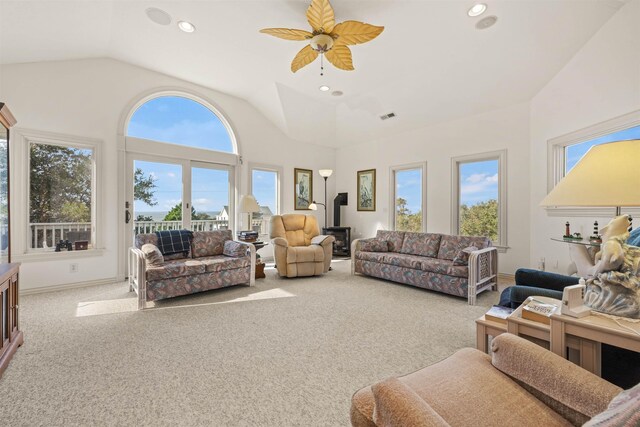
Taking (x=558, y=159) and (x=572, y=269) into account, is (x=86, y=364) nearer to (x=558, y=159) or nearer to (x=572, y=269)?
(x=572, y=269)

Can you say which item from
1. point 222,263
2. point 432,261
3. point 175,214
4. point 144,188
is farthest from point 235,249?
point 432,261

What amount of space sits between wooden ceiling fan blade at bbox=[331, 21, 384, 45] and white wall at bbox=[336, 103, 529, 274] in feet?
10.4

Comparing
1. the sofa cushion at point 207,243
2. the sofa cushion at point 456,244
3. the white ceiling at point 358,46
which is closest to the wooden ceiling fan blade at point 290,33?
the white ceiling at point 358,46

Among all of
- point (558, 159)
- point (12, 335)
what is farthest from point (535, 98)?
point (12, 335)

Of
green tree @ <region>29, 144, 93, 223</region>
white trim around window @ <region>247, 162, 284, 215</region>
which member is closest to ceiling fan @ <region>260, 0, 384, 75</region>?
white trim around window @ <region>247, 162, 284, 215</region>

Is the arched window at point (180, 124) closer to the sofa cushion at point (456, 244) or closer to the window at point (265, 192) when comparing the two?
the window at point (265, 192)

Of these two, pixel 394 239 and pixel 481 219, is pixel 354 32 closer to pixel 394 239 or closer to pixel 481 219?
pixel 394 239

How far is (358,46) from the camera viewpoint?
3.83 meters

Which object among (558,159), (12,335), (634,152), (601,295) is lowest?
(12,335)

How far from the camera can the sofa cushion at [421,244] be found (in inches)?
169

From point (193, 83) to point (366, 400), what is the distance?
5.59 meters

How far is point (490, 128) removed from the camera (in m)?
4.79

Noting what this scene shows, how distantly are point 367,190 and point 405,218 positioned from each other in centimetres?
115

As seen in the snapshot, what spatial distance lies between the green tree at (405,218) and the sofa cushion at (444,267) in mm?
1965
